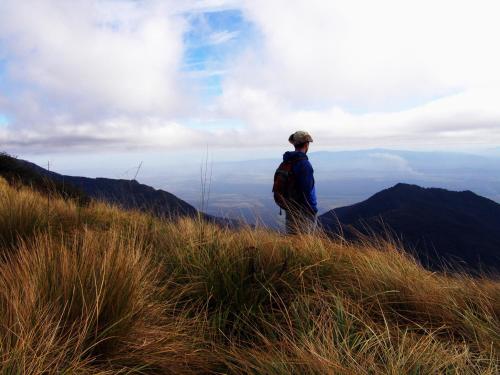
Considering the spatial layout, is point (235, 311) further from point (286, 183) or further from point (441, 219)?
point (441, 219)

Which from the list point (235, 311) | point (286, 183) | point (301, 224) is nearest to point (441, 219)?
point (286, 183)

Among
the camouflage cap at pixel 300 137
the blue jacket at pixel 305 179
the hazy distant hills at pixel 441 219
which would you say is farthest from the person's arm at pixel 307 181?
the hazy distant hills at pixel 441 219

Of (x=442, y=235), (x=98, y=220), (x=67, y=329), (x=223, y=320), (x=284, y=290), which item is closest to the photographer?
(x=67, y=329)

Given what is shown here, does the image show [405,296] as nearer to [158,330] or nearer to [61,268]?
[158,330]

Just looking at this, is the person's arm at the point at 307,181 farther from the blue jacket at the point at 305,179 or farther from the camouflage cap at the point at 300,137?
the camouflage cap at the point at 300,137

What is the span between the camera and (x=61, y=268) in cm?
253

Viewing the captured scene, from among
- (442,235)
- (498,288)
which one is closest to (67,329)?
(498,288)

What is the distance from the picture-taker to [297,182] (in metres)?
6.71

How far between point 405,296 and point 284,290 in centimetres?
102

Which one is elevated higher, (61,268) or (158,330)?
(61,268)

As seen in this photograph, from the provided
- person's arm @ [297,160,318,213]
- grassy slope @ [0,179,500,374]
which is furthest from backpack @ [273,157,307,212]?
grassy slope @ [0,179,500,374]

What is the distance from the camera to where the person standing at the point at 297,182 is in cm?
661

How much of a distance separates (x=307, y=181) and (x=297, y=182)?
8.0 inches

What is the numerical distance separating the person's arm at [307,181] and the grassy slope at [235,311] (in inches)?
77.2
